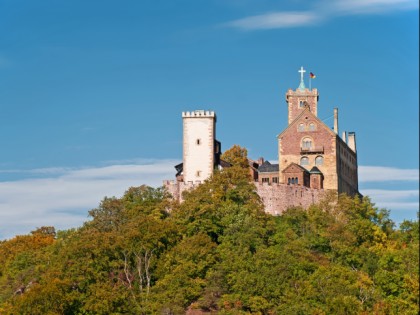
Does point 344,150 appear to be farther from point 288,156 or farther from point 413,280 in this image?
point 413,280

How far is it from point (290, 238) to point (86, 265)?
17699mm

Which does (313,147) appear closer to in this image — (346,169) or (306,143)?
(306,143)

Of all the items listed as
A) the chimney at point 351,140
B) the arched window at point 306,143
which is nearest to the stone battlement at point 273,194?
the arched window at point 306,143

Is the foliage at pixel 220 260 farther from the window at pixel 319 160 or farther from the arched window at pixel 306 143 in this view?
the arched window at pixel 306 143

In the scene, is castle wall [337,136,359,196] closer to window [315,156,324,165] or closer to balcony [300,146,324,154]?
window [315,156,324,165]

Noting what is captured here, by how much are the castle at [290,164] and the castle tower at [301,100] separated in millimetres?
5027

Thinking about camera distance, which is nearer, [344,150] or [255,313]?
[255,313]

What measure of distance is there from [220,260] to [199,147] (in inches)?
494

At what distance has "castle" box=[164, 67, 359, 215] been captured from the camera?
10838 cm

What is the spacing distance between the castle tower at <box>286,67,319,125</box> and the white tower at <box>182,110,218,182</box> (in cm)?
2012

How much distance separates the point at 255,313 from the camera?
309 ft

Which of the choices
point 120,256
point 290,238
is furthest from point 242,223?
point 120,256

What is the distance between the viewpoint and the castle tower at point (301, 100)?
12888cm

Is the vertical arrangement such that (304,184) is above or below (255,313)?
above
